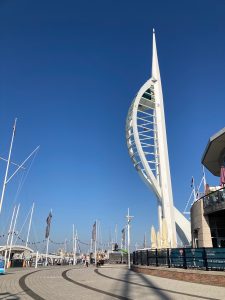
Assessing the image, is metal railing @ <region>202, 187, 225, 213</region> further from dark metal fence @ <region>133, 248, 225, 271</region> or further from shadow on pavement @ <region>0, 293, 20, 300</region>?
shadow on pavement @ <region>0, 293, 20, 300</region>

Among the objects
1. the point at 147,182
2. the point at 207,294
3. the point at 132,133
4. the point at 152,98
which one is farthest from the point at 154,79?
the point at 207,294

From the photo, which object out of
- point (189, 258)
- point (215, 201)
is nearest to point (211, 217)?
point (215, 201)

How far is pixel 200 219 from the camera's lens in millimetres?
24172

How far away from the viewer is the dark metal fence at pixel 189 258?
573 inches

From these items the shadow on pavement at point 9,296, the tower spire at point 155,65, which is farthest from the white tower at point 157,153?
the shadow on pavement at point 9,296

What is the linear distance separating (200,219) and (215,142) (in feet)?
21.2

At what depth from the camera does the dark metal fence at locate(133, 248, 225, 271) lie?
47.7 feet

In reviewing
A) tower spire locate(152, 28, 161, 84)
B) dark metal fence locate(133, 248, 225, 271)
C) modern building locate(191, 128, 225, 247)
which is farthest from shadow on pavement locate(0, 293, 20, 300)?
tower spire locate(152, 28, 161, 84)

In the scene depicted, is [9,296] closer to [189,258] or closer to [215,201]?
[189,258]

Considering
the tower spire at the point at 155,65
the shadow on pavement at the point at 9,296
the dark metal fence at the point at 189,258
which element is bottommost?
the shadow on pavement at the point at 9,296

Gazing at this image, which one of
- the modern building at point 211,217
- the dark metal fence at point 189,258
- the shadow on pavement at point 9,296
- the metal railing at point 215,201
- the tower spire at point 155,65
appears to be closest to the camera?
the shadow on pavement at point 9,296

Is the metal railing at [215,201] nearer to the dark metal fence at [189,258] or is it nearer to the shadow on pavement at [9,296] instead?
the dark metal fence at [189,258]

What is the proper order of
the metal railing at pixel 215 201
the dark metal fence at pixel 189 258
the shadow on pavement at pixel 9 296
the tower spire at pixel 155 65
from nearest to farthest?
the shadow on pavement at pixel 9 296
the dark metal fence at pixel 189 258
the metal railing at pixel 215 201
the tower spire at pixel 155 65

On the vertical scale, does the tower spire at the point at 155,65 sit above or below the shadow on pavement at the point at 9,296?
above
